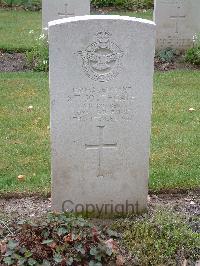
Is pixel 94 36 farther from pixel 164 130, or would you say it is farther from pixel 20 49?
pixel 20 49

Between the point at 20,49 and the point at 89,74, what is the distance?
6.65m

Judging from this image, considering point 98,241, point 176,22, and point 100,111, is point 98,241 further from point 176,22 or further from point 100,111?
point 176,22

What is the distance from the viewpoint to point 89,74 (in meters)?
4.52

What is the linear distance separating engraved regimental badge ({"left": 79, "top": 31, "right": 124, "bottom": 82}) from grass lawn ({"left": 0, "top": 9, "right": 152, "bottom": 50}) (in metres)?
6.62

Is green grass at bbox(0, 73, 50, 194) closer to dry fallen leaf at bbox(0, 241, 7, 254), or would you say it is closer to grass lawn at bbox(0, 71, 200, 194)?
grass lawn at bbox(0, 71, 200, 194)

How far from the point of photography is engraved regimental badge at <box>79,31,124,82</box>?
4469 millimetres

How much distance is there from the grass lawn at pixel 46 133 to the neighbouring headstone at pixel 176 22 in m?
1.27

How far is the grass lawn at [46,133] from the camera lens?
5.64m

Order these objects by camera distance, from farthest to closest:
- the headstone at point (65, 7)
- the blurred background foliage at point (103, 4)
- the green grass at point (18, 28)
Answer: the blurred background foliage at point (103, 4) < the green grass at point (18, 28) < the headstone at point (65, 7)

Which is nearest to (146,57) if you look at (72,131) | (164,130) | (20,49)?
(72,131)

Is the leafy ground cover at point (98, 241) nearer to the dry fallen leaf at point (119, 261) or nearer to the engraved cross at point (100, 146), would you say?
the dry fallen leaf at point (119, 261)

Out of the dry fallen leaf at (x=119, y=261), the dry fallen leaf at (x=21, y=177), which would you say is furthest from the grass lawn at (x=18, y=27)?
the dry fallen leaf at (x=119, y=261)

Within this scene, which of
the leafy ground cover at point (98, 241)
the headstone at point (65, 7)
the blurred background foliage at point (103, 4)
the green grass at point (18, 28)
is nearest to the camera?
the leafy ground cover at point (98, 241)

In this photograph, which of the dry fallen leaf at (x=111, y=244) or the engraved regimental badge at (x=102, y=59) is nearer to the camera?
the dry fallen leaf at (x=111, y=244)
